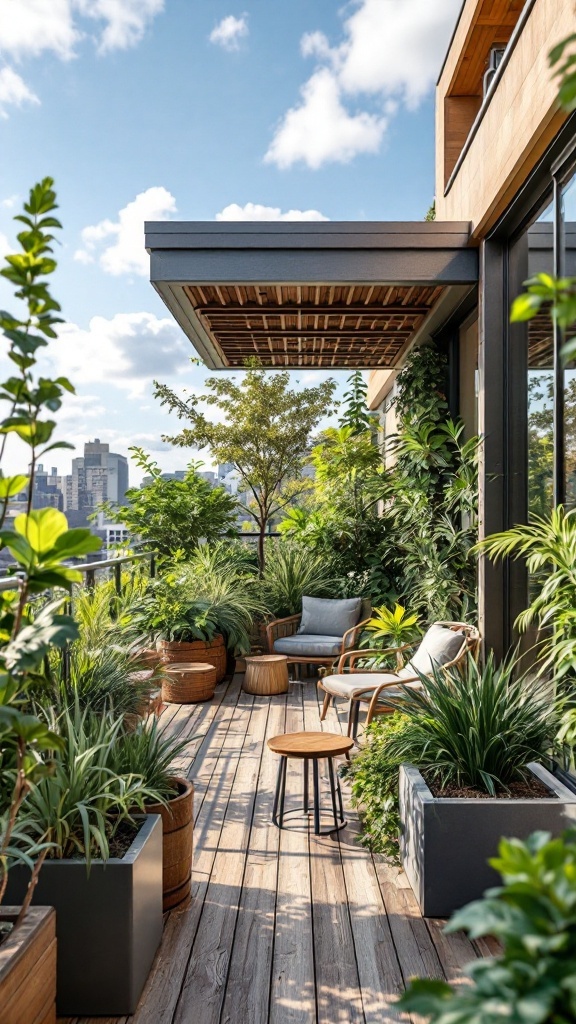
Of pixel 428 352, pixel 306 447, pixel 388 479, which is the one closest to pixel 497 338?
pixel 428 352

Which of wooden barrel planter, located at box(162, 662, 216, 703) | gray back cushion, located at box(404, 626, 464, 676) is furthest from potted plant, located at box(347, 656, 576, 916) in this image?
wooden barrel planter, located at box(162, 662, 216, 703)

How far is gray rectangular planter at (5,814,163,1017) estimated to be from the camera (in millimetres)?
2322

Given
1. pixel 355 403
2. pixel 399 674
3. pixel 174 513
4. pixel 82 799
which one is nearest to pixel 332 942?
pixel 82 799

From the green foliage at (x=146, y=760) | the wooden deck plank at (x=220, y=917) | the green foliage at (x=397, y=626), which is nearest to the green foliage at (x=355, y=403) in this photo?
the green foliage at (x=397, y=626)

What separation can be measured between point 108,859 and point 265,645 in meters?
5.36

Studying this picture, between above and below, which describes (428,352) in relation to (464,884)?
above

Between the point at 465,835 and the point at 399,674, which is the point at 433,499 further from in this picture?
the point at 465,835

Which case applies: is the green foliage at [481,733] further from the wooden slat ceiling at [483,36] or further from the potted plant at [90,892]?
the wooden slat ceiling at [483,36]

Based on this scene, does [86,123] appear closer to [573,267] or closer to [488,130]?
[488,130]

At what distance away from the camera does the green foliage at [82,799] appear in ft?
7.93

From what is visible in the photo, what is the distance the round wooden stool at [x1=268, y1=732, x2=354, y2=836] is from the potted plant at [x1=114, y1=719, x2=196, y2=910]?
68 centimetres

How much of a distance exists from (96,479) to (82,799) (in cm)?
973

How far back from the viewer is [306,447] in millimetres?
9242

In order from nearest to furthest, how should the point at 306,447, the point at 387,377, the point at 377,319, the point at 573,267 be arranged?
the point at 573,267 → the point at 377,319 → the point at 306,447 → the point at 387,377
